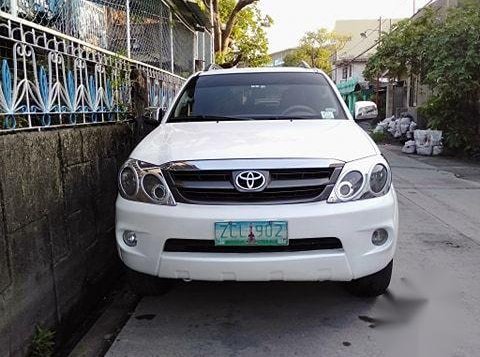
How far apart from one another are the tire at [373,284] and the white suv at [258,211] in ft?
0.10

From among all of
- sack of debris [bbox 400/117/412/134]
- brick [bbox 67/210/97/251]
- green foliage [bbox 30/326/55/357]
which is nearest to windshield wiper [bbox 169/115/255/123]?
brick [bbox 67/210/97/251]

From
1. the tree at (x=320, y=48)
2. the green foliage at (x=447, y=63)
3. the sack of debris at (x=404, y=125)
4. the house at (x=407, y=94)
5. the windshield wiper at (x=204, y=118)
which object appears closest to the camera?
the windshield wiper at (x=204, y=118)

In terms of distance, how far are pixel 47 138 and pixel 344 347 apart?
2.17 m

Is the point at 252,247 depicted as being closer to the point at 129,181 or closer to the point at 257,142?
the point at 257,142

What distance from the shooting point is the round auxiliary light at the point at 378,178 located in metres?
3.26

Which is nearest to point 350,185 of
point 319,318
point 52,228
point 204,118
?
point 319,318

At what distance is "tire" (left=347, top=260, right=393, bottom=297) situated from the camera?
3553 mm

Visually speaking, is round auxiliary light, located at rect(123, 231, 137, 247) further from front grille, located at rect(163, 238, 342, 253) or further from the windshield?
the windshield

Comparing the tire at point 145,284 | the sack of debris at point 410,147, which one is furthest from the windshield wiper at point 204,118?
the sack of debris at point 410,147

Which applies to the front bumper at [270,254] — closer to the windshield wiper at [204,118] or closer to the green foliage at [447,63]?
the windshield wiper at [204,118]

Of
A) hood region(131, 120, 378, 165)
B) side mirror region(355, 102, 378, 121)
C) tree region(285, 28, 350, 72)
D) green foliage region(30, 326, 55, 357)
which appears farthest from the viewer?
tree region(285, 28, 350, 72)

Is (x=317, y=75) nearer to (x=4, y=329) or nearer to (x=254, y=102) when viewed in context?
(x=254, y=102)

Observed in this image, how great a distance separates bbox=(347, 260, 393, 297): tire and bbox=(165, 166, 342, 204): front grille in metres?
0.80

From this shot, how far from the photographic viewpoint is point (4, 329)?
2617 millimetres
